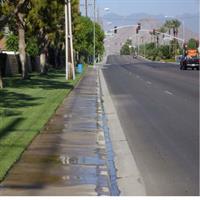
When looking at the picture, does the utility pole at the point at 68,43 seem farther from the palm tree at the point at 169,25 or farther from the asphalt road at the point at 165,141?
the palm tree at the point at 169,25

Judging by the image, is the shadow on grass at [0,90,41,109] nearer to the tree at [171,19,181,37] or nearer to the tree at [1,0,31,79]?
the tree at [1,0,31,79]

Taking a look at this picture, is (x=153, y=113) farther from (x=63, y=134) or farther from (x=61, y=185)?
(x=61, y=185)

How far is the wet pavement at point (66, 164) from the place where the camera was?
8.77m

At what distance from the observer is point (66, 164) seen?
1073cm

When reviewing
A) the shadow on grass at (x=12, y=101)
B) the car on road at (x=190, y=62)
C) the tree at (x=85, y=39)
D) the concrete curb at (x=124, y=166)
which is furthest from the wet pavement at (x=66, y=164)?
the car on road at (x=190, y=62)

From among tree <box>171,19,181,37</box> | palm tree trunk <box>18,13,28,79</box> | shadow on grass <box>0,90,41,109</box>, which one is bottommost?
shadow on grass <box>0,90,41,109</box>

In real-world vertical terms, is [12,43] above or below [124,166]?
above

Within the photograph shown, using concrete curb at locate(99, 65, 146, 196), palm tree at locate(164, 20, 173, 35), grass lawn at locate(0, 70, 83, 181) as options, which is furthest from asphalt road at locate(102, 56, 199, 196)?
palm tree at locate(164, 20, 173, 35)

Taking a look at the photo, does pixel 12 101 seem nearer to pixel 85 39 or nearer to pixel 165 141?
pixel 165 141

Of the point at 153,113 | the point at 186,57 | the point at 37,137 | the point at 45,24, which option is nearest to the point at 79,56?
the point at 186,57

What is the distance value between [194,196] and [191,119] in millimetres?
9324

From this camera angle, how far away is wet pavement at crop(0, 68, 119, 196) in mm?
8766

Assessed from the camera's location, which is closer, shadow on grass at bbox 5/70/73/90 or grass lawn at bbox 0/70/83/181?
grass lawn at bbox 0/70/83/181

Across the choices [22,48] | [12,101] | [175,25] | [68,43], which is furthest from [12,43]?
[175,25]
